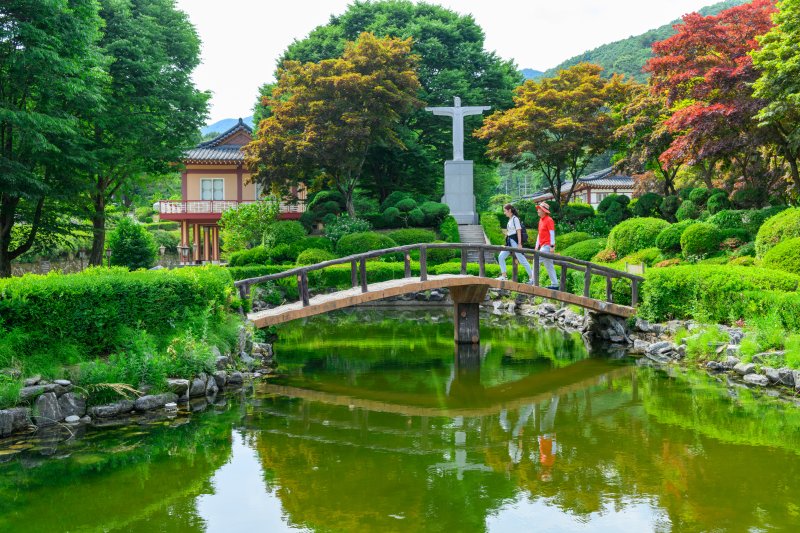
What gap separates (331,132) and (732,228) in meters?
15.4

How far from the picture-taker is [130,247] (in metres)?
21.7

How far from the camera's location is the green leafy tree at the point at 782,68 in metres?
17.3

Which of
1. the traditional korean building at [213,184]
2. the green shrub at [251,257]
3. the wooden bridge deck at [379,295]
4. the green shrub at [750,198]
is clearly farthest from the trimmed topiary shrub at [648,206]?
the traditional korean building at [213,184]

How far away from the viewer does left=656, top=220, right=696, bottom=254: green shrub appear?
20656mm

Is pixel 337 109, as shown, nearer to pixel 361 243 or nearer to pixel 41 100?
pixel 361 243

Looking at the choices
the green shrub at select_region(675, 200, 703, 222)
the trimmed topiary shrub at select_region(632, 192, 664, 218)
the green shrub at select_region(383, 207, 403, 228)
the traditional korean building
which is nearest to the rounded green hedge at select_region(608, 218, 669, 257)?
the green shrub at select_region(675, 200, 703, 222)

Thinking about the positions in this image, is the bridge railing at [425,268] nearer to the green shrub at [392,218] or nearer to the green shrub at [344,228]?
the green shrub at [344,228]

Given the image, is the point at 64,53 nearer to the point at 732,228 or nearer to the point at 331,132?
the point at 331,132

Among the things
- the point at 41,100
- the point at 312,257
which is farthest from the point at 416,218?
the point at 41,100

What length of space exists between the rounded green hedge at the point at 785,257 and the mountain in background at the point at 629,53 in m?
55.7

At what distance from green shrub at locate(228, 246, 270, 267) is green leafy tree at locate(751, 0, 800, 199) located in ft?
57.0

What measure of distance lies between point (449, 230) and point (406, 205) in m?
2.43

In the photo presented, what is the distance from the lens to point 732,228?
19.9 meters

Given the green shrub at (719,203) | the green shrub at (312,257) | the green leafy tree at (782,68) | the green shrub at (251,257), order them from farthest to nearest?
the green shrub at (251,257) < the green shrub at (312,257) < the green shrub at (719,203) < the green leafy tree at (782,68)
